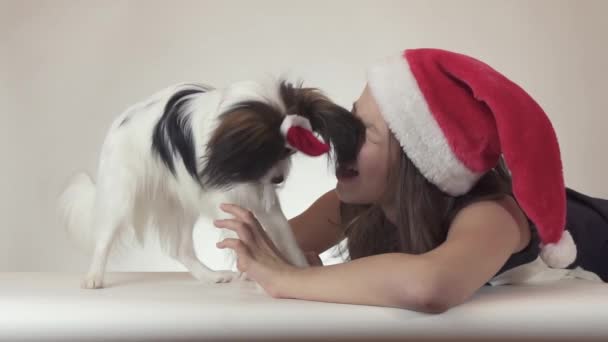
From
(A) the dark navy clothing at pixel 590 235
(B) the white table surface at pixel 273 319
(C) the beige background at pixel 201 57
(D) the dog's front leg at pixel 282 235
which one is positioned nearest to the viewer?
(B) the white table surface at pixel 273 319

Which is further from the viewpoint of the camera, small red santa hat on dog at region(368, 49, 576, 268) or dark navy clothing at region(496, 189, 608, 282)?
dark navy clothing at region(496, 189, 608, 282)

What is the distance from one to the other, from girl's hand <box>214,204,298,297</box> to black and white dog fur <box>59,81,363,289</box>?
0.08 ft

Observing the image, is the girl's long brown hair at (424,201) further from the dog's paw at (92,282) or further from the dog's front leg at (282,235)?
the dog's paw at (92,282)

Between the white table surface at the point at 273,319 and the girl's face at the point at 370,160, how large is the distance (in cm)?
23

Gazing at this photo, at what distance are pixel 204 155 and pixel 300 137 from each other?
0.14 m

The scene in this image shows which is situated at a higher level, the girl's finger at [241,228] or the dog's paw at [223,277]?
the girl's finger at [241,228]

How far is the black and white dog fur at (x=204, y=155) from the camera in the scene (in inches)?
31.8

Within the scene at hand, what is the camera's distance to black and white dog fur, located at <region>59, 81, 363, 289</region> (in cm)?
81

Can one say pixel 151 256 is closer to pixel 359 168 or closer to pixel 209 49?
pixel 209 49

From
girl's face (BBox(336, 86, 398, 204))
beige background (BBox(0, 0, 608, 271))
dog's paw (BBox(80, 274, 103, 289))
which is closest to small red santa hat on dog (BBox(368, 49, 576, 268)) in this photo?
girl's face (BBox(336, 86, 398, 204))

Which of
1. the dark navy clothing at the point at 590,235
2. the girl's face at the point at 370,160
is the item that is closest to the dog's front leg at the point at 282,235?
the girl's face at the point at 370,160

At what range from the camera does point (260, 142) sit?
0.80 metres

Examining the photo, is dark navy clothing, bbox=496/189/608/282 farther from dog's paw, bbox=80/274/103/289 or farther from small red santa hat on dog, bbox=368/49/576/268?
dog's paw, bbox=80/274/103/289

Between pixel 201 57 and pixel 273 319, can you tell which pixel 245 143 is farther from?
pixel 201 57
